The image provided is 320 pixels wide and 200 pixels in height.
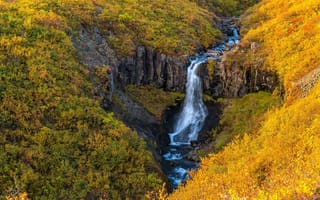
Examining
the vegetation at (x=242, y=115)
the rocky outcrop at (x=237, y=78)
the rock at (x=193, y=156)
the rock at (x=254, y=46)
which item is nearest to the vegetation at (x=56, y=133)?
the rock at (x=193, y=156)

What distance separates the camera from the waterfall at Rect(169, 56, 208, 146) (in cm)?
3794

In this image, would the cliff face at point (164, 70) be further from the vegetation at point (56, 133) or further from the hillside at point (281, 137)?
the vegetation at point (56, 133)

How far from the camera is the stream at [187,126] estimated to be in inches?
1288

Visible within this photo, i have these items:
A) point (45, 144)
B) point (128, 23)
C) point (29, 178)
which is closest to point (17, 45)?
point (45, 144)

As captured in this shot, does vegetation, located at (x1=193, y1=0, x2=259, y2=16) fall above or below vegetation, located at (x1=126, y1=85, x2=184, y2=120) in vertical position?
above

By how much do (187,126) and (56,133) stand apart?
592 inches

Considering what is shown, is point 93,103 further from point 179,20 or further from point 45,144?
point 179,20

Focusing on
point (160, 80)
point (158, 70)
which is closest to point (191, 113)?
point (160, 80)

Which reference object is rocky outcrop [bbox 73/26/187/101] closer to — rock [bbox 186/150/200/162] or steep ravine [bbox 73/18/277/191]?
steep ravine [bbox 73/18/277/191]

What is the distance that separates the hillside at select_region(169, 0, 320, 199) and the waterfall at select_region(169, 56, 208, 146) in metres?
4.39

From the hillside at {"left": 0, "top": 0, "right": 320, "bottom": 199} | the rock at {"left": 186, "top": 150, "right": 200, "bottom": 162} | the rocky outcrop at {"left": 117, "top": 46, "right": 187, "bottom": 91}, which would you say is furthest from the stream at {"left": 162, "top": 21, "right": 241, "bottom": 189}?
the rocky outcrop at {"left": 117, "top": 46, "right": 187, "bottom": 91}

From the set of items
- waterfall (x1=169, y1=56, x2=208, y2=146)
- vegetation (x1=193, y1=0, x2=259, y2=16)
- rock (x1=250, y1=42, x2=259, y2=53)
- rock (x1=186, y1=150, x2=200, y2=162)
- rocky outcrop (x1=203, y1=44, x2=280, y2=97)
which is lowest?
rock (x1=186, y1=150, x2=200, y2=162)

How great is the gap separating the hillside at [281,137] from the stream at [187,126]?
3124 millimetres

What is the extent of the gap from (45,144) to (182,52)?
21724 millimetres
